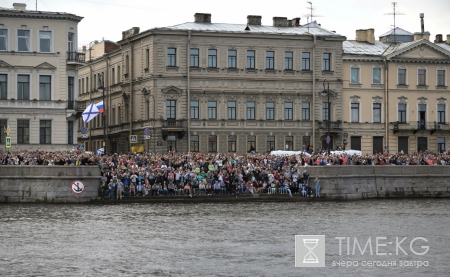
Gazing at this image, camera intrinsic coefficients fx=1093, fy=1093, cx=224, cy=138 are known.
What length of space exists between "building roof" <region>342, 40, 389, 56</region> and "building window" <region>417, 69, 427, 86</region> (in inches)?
118

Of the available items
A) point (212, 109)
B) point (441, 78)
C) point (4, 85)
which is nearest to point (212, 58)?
point (212, 109)

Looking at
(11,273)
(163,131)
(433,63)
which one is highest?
(433,63)

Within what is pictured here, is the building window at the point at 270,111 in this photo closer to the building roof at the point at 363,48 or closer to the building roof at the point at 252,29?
the building roof at the point at 252,29

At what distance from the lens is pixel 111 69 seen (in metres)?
80.8

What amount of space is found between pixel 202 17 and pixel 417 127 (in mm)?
17409

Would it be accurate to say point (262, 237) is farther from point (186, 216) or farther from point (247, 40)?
point (247, 40)

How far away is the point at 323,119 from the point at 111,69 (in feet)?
53.6

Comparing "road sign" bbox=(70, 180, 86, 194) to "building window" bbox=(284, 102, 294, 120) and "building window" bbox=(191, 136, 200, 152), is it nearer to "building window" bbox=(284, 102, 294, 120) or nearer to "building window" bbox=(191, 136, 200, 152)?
"building window" bbox=(191, 136, 200, 152)

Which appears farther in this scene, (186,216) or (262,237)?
(186,216)

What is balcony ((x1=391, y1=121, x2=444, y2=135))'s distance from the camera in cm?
7806

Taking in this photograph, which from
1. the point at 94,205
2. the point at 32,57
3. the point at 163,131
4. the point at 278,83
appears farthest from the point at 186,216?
the point at 278,83

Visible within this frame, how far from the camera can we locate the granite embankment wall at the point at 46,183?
164 feet

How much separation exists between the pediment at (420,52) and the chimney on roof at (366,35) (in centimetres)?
347

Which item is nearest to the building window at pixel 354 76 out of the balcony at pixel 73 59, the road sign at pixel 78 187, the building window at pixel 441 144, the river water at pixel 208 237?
the building window at pixel 441 144
